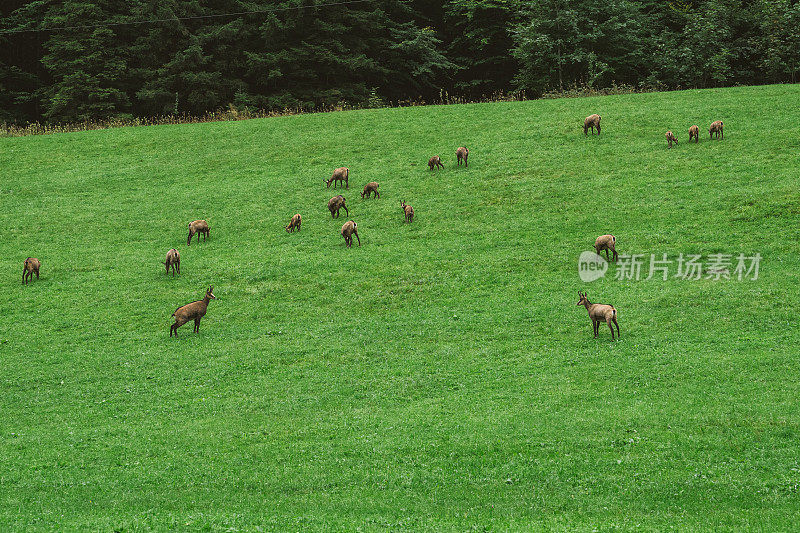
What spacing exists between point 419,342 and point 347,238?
9006mm

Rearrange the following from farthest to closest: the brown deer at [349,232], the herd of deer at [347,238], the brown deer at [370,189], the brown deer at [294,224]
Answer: the brown deer at [370,189] → the brown deer at [294,224] → the brown deer at [349,232] → the herd of deer at [347,238]

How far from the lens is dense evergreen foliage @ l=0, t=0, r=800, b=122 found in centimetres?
5434

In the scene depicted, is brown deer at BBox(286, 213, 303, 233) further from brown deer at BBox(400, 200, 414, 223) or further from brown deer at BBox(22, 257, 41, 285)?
brown deer at BBox(22, 257, 41, 285)

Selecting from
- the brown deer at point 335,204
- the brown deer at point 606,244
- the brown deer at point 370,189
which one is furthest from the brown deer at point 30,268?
the brown deer at point 606,244

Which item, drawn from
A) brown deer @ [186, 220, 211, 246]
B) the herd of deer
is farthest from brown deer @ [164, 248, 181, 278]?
brown deer @ [186, 220, 211, 246]

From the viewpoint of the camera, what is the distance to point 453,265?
978 inches

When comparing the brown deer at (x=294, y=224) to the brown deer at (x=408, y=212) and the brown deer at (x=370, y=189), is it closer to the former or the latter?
the brown deer at (x=370, y=189)

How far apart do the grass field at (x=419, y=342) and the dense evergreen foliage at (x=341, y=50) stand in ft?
55.3

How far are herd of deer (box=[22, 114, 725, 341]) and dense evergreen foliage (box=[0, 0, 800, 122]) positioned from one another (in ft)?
66.4

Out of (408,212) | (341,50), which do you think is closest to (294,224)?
(408,212)

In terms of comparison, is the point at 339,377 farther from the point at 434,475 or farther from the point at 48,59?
the point at 48,59

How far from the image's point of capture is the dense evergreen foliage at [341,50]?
54.3 m

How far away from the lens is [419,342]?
766 inches

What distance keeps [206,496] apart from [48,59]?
58.7 m
